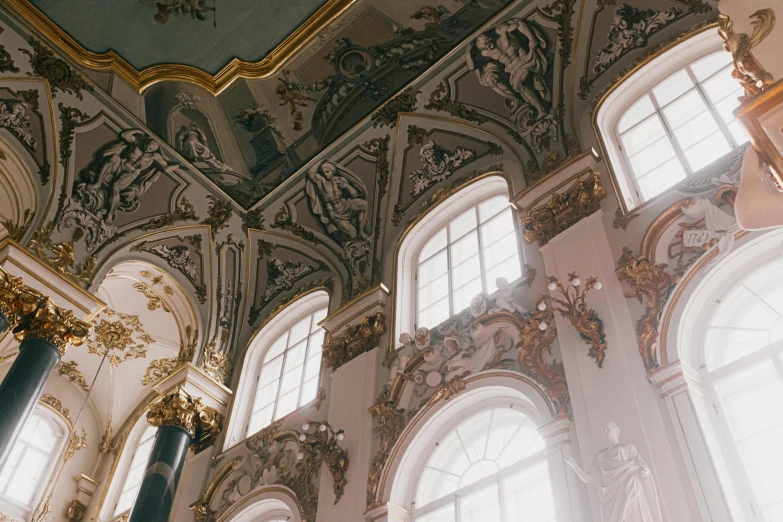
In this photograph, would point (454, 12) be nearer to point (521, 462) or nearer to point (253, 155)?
point (253, 155)

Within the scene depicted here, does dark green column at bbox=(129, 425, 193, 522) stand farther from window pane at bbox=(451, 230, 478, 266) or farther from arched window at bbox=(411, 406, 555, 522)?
window pane at bbox=(451, 230, 478, 266)

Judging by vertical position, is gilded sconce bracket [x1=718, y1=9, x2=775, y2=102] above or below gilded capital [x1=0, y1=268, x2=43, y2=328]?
below

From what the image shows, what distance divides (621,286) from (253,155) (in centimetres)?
683

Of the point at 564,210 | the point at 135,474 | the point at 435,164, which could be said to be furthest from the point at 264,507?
the point at 135,474

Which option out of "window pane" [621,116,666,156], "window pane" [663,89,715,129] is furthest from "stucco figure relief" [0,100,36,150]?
"window pane" [663,89,715,129]

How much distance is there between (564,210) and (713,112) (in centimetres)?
176

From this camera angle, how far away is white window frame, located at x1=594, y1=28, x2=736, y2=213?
25.6 ft

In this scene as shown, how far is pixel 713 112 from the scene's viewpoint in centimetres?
759

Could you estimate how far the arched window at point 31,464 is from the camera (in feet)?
43.6

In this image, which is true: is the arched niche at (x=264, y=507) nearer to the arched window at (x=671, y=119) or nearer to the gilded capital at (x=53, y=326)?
the gilded capital at (x=53, y=326)

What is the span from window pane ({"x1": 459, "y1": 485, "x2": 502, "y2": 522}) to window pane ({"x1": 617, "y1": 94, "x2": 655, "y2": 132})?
4.47 meters

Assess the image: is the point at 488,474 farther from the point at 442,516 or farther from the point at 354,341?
the point at 354,341

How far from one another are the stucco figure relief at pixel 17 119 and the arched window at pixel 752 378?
9317mm

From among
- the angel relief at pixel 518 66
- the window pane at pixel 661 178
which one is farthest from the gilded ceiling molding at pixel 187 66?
the window pane at pixel 661 178
